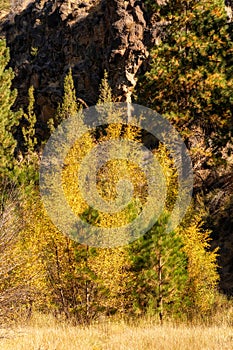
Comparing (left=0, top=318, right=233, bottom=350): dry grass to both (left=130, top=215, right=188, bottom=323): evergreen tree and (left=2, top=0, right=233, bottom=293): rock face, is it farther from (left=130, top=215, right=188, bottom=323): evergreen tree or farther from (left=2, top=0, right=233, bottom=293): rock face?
(left=2, top=0, right=233, bottom=293): rock face

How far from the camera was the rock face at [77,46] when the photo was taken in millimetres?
46688

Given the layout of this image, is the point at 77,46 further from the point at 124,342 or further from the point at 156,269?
the point at 124,342

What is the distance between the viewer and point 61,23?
2119 inches

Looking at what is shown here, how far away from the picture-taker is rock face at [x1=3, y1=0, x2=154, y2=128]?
153 ft

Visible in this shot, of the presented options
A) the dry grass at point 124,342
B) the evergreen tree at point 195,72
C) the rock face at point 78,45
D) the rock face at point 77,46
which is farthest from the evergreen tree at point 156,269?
the rock face at point 77,46

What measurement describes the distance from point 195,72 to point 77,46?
4556 centimetres

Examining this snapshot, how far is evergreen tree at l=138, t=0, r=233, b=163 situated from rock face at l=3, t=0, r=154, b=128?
3663 centimetres

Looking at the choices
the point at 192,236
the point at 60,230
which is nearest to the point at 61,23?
the point at 192,236

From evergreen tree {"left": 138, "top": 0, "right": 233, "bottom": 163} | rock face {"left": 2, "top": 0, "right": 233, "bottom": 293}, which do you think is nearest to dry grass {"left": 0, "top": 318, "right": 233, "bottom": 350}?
evergreen tree {"left": 138, "top": 0, "right": 233, "bottom": 163}

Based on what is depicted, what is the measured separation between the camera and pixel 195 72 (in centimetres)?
861

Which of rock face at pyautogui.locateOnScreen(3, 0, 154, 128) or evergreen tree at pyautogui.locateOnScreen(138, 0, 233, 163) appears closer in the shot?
evergreen tree at pyautogui.locateOnScreen(138, 0, 233, 163)

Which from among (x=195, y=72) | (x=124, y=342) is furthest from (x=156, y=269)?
(x=195, y=72)

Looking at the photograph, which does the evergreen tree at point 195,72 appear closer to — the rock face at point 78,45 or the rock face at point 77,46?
the rock face at point 78,45

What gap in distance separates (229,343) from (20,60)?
5481cm
